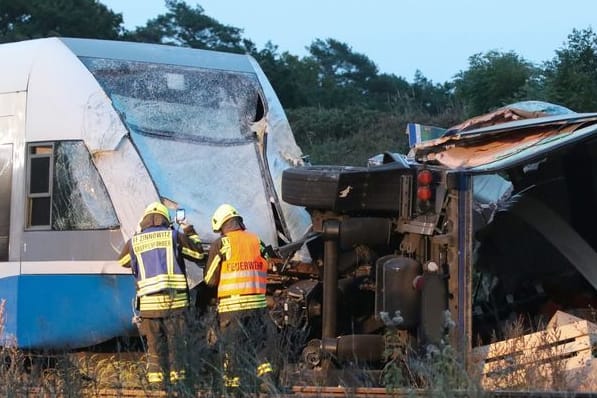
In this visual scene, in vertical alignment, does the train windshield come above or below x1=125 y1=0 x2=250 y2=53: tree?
below

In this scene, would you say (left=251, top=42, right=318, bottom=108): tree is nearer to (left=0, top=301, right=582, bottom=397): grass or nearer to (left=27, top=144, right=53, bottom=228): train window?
(left=27, top=144, right=53, bottom=228): train window

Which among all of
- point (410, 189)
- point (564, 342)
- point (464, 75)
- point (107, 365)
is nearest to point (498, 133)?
point (410, 189)

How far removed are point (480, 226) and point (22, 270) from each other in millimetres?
3696

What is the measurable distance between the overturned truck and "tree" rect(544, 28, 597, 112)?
10.2 m

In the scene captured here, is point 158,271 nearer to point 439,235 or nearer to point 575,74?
point 439,235

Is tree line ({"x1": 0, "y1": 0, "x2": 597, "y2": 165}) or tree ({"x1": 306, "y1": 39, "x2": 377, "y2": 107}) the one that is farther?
tree ({"x1": 306, "y1": 39, "x2": 377, "y2": 107})

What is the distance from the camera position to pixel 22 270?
843cm

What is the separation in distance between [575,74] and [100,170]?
13.1 metres

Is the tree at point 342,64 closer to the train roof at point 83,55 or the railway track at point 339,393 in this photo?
the train roof at point 83,55

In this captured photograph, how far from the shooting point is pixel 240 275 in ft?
24.1

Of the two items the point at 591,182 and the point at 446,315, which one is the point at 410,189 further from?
the point at 591,182

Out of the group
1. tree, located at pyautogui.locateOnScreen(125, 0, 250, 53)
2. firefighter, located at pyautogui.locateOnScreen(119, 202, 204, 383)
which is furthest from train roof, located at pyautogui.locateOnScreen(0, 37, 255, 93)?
tree, located at pyautogui.locateOnScreen(125, 0, 250, 53)

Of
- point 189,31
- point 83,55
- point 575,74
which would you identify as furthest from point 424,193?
point 189,31

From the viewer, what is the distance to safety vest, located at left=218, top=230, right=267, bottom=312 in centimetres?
735
